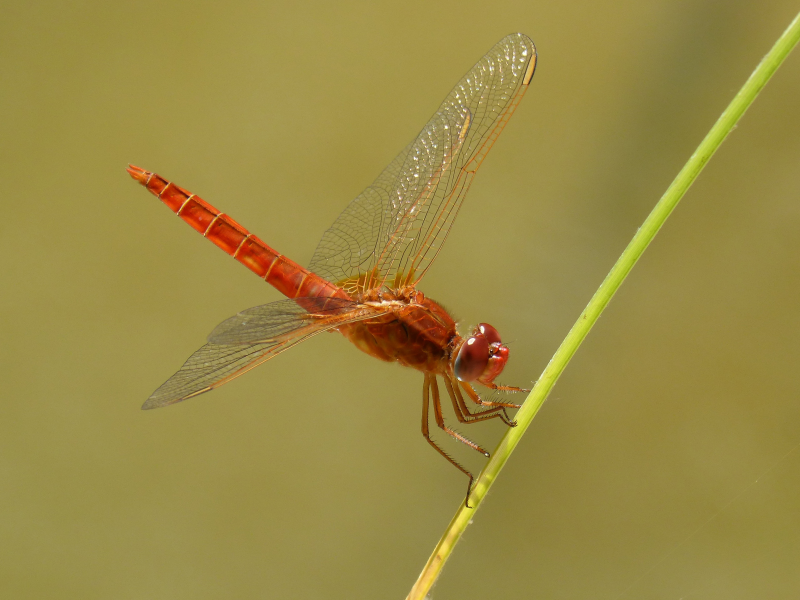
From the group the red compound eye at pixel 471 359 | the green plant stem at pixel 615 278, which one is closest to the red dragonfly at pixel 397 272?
the red compound eye at pixel 471 359

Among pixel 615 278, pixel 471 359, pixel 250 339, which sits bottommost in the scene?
pixel 250 339

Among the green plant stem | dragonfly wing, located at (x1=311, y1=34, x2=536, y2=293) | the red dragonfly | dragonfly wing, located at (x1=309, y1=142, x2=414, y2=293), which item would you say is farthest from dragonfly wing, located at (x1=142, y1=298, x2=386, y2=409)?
the green plant stem

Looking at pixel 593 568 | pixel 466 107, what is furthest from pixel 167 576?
pixel 466 107

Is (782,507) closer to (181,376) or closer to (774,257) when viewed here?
(774,257)

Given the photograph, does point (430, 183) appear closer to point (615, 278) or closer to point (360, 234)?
point (360, 234)

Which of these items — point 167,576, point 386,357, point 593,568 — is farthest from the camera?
point 167,576

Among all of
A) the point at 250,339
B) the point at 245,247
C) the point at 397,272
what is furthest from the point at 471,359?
the point at 245,247
